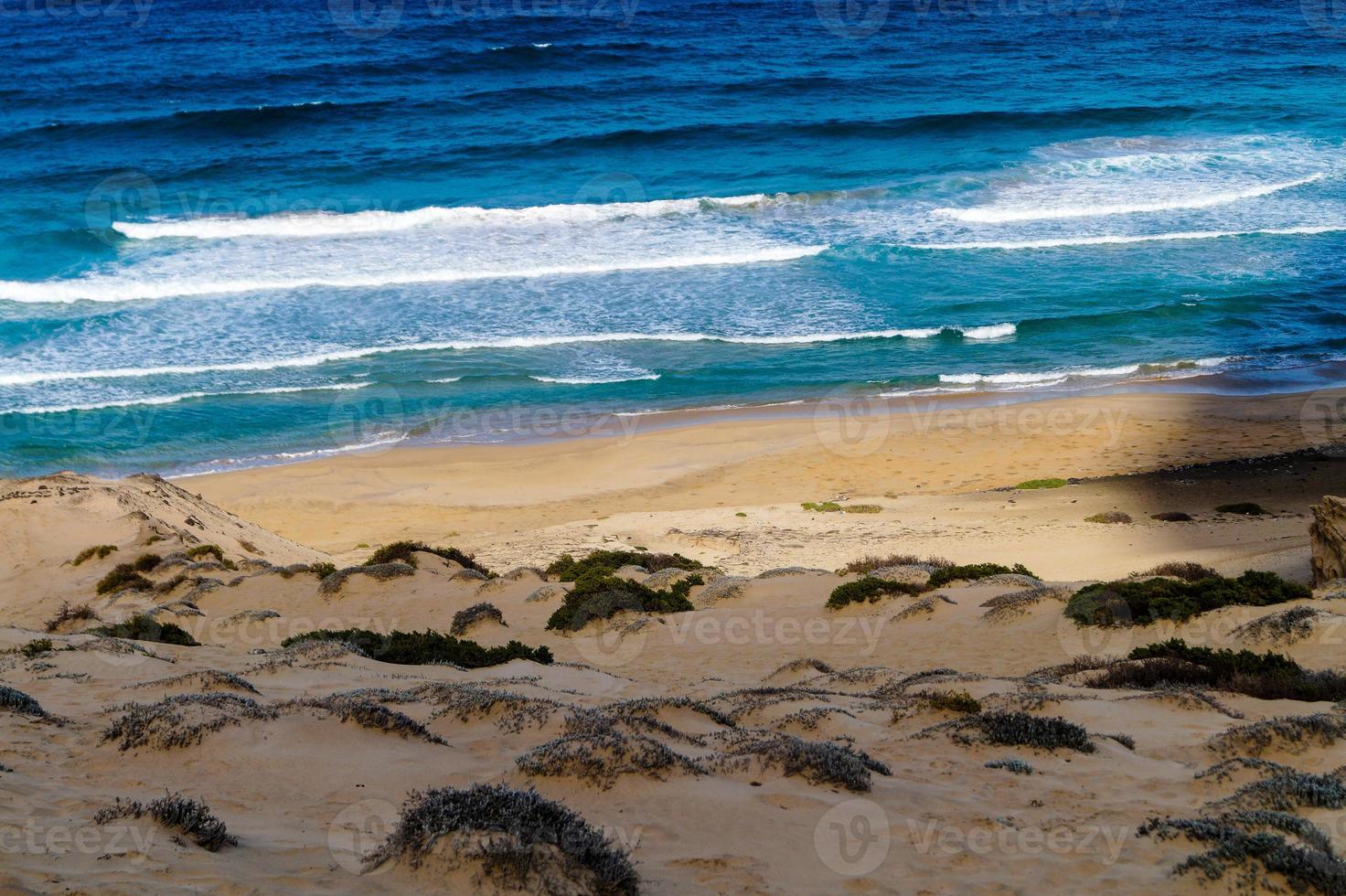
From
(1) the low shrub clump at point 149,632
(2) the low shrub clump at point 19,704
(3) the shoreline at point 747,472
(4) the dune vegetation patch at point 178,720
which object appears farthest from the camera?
(3) the shoreline at point 747,472

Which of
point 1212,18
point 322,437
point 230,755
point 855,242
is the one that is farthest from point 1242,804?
point 1212,18

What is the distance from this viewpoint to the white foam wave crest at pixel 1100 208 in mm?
35312

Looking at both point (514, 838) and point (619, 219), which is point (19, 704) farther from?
point (619, 219)

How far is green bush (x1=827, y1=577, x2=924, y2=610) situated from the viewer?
1312 centimetres

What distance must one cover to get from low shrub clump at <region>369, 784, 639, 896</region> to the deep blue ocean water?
18.1 m

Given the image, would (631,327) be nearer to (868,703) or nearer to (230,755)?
(868,703)

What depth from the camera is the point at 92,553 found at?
15547mm

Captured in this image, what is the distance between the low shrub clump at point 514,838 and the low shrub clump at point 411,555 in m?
9.88
